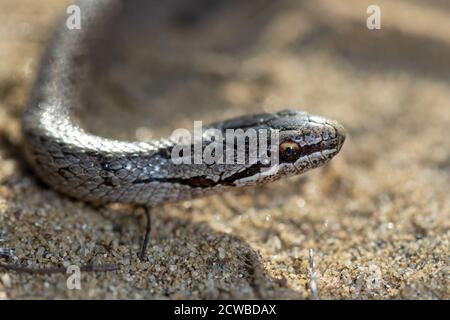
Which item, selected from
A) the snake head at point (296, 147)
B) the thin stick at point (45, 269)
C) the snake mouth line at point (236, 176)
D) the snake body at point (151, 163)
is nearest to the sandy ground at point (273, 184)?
the thin stick at point (45, 269)

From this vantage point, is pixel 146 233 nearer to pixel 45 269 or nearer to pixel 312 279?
pixel 45 269

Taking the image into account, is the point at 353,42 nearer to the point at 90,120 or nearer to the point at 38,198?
the point at 90,120

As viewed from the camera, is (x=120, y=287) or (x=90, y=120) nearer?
(x=120, y=287)

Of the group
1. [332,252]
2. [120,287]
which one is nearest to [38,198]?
[120,287]

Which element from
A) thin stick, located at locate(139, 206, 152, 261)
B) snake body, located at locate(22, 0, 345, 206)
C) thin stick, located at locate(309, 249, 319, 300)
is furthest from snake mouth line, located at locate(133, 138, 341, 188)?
thin stick, located at locate(309, 249, 319, 300)

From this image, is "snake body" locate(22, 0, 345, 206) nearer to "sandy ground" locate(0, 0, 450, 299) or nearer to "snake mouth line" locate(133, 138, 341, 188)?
"snake mouth line" locate(133, 138, 341, 188)
